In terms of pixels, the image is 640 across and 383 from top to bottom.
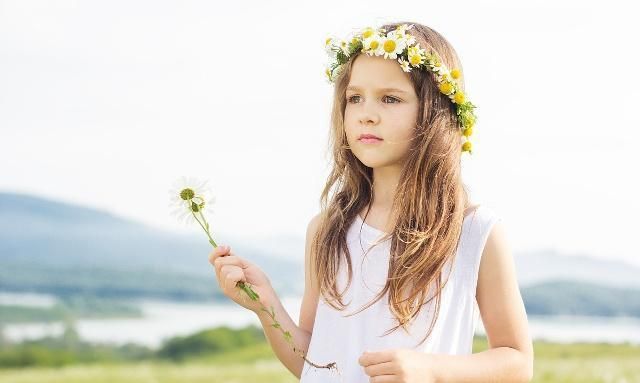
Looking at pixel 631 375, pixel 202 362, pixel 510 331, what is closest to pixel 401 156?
pixel 510 331

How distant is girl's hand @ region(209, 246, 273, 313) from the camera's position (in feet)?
10.5

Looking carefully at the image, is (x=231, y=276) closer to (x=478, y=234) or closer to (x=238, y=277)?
(x=238, y=277)

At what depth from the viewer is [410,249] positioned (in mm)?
3129

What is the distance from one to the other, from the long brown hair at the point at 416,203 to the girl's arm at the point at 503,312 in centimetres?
14

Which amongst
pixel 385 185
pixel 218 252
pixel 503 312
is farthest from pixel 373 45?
pixel 503 312

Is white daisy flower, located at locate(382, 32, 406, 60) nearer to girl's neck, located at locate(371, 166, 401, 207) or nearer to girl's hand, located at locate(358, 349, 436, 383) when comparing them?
girl's neck, located at locate(371, 166, 401, 207)

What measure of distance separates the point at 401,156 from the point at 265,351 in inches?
194

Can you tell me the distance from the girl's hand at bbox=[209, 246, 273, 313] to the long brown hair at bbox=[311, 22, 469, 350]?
→ 227mm

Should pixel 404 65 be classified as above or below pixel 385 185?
above

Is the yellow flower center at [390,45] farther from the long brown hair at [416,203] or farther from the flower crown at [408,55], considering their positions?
the long brown hair at [416,203]

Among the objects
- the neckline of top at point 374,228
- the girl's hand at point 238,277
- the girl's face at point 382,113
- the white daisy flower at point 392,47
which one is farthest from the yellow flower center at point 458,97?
the girl's hand at point 238,277

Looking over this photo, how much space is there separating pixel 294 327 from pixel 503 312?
833 millimetres

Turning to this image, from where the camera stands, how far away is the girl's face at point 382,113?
314 cm

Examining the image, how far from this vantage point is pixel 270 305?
3340mm
